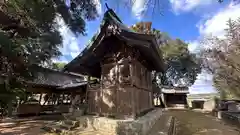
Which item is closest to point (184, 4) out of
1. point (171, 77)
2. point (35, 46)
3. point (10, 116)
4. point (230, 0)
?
point (230, 0)

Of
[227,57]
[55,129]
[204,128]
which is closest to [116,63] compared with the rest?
[55,129]

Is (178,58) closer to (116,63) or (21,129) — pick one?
(116,63)

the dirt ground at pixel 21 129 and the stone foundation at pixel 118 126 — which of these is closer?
the stone foundation at pixel 118 126

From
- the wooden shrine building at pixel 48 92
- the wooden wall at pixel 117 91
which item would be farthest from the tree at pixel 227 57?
the wooden shrine building at pixel 48 92

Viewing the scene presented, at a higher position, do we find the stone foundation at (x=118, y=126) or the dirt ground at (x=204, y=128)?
the stone foundation at (x=118, y=126)

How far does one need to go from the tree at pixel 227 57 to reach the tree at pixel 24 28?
13.8 m

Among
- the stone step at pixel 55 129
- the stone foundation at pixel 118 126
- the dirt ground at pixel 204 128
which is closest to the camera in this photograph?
the stone foundation at pixel 118 126

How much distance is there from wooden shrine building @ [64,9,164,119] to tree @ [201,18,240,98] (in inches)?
422

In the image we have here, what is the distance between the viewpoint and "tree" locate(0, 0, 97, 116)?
563cm

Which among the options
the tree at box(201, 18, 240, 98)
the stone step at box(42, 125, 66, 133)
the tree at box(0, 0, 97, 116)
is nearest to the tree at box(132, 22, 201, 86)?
the tree at box(201, 18, 240, 98)

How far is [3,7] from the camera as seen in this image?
6297mm

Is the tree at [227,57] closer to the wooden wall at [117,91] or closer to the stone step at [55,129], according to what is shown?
the wooden wall at [117,91]

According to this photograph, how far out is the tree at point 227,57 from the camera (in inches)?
607

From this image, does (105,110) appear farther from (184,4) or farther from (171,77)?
(171,77)
